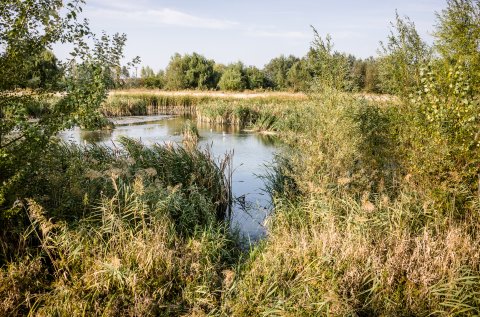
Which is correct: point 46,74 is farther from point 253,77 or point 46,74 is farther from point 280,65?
Answer: point 280,65

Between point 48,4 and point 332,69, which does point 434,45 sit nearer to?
point 332,69

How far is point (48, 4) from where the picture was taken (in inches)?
195

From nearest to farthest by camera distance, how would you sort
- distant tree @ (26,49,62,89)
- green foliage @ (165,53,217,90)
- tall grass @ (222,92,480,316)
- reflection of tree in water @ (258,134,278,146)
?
tall grass @ (222,92,480,316) → distant tree @ (26,49,62,89) → reflection of tree in water @ (258,134,278,146) → green foliage @ (165,53,217,90)

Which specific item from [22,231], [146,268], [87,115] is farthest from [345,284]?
[22,231]

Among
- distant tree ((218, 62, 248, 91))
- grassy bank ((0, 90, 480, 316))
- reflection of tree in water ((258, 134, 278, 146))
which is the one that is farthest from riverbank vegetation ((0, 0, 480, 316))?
distant tree ((218, 62, 248, 91))

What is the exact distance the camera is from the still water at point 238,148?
8602 millimetres

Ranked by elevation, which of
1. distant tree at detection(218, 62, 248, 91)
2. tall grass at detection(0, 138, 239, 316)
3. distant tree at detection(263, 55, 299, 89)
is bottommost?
tall grass at detection(0, 138, 239, 316)

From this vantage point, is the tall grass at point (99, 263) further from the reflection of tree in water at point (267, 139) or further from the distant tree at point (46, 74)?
the reflection of tree in water at point (267, 139)

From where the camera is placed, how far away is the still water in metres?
8.60

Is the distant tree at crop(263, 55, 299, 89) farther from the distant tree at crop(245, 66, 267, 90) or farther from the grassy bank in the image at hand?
the grassy bank

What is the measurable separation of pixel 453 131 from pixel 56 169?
6.19 meters

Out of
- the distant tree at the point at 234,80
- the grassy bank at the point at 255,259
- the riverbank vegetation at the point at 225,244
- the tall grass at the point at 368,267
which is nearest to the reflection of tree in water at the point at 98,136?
the riverbank vegetation at the point at 225,244

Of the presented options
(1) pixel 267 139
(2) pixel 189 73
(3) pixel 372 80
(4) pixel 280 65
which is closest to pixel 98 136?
(1) pixel 267 139

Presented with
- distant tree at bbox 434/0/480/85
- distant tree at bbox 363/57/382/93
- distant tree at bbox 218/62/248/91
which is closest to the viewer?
distant tree at bbox 434/0/480/85
